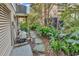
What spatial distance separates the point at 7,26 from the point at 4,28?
0.24 ft

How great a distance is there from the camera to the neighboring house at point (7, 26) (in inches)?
102

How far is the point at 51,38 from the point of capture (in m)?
2.74

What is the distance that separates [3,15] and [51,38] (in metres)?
0.73

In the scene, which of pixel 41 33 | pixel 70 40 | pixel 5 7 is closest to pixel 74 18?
pixel 70 40

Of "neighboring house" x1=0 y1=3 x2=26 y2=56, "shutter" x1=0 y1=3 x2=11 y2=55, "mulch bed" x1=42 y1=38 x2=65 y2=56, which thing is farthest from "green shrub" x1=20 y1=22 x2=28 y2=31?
"mulch bed" x1=42 y1=38 x2=65 y2=56

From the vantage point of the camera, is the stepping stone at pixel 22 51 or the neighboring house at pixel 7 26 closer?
the neighboring house at pixel 7 26

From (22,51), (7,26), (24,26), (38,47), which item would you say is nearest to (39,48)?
(38,47)

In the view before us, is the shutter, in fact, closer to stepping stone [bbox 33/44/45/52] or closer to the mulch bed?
stepping stone [bbox 33/44/45/52]

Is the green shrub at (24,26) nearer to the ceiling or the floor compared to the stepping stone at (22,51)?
nearer to the ceiling

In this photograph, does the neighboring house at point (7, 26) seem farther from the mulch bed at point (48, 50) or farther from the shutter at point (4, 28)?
the mulch bed at point (48, 50)

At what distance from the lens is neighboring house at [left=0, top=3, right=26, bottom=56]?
260 centimetres

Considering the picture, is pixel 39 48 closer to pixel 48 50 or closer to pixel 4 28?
pixel 48 50

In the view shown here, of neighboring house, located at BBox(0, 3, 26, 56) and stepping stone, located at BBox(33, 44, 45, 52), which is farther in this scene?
stepping stone, located at BBox(33, 44, 45, 52)

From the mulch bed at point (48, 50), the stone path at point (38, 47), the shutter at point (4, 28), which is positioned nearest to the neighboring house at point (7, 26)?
the shutter at point (4, 28)
